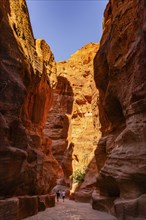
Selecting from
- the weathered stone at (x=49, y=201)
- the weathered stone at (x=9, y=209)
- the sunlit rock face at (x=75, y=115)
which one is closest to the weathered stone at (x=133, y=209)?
the weathered stone at (x=9, y=209)

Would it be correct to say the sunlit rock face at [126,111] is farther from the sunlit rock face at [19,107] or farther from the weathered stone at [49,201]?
the sunlit rock face at [19,107]

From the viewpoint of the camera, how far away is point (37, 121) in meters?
18.8

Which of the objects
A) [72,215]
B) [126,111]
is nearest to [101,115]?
[126,111]

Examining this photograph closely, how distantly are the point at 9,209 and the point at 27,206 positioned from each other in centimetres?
292

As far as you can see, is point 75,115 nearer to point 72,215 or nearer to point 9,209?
point 72,215

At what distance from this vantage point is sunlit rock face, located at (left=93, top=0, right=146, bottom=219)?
9.55 metres

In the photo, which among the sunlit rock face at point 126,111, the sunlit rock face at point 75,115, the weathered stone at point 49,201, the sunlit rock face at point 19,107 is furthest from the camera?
the sunlit rock face at point 75,115

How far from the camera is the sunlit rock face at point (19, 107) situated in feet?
35.4

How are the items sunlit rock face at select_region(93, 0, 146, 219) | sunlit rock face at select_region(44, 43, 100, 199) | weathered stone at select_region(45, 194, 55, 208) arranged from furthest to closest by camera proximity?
sunlit rock face at select_region(44, 43, 100, 199), weathered stone at select_region(45, 194, 55, 208), sunlit rock face at select_region(93, 0, 146, 219)

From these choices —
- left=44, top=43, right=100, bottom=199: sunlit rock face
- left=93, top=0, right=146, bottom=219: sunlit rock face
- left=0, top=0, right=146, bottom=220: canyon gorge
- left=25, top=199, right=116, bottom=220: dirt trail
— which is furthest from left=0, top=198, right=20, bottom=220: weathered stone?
left=44, top=43, right=100, bottom=199: sunlit rock face

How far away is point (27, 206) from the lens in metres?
11.8

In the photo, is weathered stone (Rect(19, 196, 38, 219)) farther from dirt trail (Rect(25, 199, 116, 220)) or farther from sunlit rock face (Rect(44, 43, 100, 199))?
sunlit rock face (Rect(44, 43, 100, 199))

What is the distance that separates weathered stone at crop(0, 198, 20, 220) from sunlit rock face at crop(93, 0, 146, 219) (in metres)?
4.51

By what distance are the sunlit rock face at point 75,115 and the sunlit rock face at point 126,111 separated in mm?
15384
